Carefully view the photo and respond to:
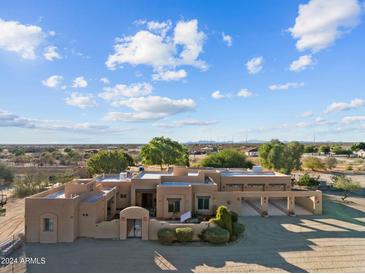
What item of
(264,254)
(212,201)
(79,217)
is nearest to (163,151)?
(212,201)

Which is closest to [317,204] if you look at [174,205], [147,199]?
[174,205]

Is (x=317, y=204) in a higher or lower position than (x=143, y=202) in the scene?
lower

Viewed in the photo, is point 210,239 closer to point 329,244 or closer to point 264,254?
point 264,254

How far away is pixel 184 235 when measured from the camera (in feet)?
68.1

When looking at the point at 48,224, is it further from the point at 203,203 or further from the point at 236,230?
the point at 236,230

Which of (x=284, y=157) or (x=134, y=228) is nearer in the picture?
(x=134, y=228)

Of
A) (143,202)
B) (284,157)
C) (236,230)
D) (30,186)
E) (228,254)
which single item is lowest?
(228,254)

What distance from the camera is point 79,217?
21781mm

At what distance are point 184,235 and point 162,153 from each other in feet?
96.8

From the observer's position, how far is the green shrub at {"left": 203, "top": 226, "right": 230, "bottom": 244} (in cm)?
2050

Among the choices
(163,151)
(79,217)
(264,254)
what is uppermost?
(163,151)

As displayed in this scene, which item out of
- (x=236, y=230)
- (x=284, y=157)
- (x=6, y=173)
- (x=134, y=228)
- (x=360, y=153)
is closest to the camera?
(x=236, y=230)

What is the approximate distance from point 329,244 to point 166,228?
12528 mm

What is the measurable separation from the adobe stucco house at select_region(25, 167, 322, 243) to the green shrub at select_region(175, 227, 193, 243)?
635mm
